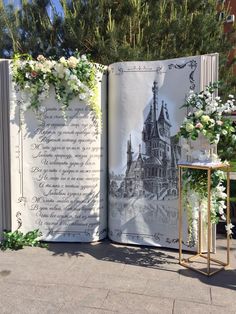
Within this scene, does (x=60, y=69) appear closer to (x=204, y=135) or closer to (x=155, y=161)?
(x=155, y=161)

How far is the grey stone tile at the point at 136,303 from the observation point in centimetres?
330

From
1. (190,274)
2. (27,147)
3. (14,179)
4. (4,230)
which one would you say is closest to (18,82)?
(27,147)

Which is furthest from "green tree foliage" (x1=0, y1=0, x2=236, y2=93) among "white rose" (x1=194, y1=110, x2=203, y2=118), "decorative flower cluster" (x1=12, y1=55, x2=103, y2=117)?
"white rose" (x1=194, y1=110, x2=203, y2=118)

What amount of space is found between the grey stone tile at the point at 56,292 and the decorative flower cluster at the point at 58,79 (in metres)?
2.23

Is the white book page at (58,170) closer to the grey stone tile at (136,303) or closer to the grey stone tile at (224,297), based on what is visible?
the grey stone tile at (136,303)

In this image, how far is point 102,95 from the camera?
510 centimetres

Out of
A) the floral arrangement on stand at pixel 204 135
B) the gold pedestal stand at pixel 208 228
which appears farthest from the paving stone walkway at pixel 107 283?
the floral arrangement on stand at pixel 204 135

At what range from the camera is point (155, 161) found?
16.0 feet

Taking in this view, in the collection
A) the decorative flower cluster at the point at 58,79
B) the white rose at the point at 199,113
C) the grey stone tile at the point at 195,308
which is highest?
the decorative flower cluster at the point at 58,79

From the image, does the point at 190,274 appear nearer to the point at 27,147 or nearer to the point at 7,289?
the point at 7,289

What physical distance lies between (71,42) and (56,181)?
9.42 feet

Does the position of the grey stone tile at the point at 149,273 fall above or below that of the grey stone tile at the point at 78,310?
above

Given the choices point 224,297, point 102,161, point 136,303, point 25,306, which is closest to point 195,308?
point 224,297

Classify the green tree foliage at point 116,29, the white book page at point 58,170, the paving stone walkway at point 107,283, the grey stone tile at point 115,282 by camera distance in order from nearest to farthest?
1. the paving stone walkway at point 107,283
2. the grey stone tile at point 115,282
3. the white book page at point 58,170
4. the green tree foliage at point 116,29
